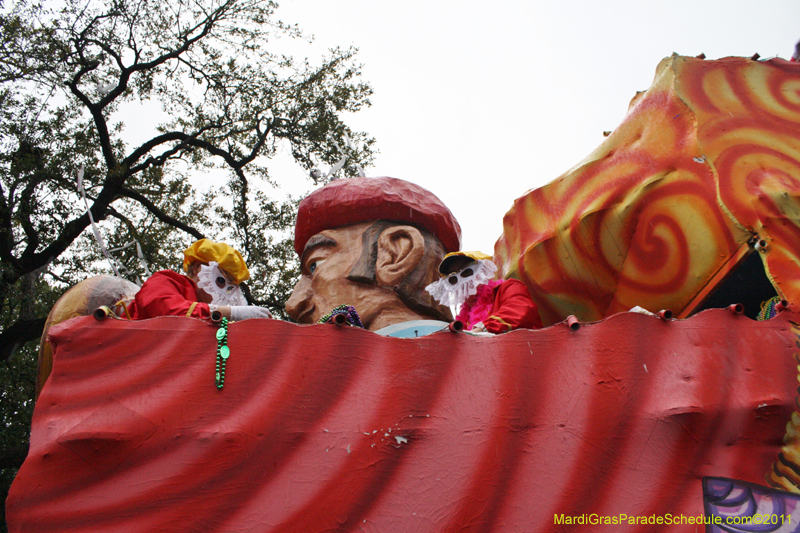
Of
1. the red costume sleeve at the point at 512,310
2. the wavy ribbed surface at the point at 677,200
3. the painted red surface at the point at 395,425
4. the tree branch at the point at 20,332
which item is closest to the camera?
the painted red surface at the point at 395,425

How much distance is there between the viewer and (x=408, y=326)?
3.88 metres

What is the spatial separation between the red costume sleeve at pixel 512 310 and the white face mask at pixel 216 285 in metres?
1.68

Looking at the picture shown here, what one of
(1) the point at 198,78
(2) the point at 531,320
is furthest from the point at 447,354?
(1) the point at 198,78

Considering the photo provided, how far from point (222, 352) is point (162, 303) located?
0.99 meters

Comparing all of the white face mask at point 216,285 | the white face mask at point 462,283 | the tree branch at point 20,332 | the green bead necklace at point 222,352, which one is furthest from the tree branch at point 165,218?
the green bead necklace at point 222,352

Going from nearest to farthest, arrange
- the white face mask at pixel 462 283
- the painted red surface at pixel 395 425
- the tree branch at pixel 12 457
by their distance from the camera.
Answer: the painted red surface at pixel 395 425
the white face mask at pixel 462 283
the tree branch at pixel 12 457

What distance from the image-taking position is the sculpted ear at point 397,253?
4230 mm

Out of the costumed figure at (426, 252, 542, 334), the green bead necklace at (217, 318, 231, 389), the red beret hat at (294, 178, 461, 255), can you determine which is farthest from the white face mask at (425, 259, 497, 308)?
the green bead necklace at (217, 318, 231, 389)

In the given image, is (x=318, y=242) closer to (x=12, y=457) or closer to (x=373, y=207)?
(x=373, y=207)

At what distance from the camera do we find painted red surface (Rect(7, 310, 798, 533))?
7.97 ft

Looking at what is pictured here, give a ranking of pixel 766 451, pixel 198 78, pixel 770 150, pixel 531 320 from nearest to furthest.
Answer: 1. pixel 766 451
2. pixel 770 150
3. pixel 531 320
4. pixel 198 78

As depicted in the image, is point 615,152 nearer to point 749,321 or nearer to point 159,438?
point 749,321

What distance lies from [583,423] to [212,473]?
4.75 feet

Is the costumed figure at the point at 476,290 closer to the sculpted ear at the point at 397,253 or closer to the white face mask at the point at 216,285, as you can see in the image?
the sculpted ear at the point at 397,253
